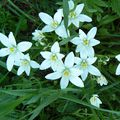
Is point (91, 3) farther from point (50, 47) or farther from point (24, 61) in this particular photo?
point (24, 61)

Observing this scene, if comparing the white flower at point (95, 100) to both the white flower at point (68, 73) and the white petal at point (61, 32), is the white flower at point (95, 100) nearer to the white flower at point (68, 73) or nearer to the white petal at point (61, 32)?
the white flower at point (68, 73)

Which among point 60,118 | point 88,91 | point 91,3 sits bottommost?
point 60,118

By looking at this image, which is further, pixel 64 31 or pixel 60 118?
pixel 60 118

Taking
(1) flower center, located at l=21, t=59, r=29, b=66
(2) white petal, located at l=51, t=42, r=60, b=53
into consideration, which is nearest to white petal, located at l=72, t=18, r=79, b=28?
(2) white petal, located at l=51, t=42, r=60, b=53

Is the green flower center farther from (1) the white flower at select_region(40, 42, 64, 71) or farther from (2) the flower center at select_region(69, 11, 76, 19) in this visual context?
(1) the white flower at select_region(40, 42, 64, 71)

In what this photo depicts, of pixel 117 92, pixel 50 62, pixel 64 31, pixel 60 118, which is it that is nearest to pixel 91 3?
pixel 64 31

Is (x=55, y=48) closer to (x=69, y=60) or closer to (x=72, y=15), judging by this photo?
(x=69, y=60)

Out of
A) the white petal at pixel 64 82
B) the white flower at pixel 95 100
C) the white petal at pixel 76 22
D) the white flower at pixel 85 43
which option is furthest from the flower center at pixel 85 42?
the white flower at pixel 95 100
